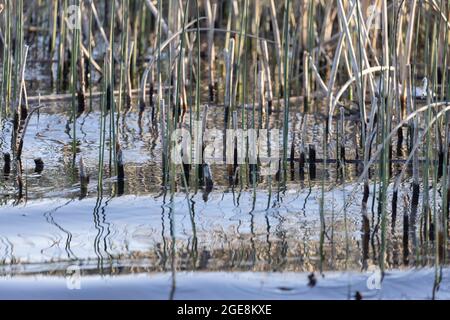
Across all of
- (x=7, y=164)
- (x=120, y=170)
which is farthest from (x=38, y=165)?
(x=120, y=170)

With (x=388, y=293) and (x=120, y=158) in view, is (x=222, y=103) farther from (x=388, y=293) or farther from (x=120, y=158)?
(x=388, y=293)

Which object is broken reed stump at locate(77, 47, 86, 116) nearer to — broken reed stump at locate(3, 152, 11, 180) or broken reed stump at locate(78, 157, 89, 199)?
broken reed stump at locate(3, 152, 11, 180)

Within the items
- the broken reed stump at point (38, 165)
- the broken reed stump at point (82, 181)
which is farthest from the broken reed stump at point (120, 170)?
the broken reed stump at point (38, 165)

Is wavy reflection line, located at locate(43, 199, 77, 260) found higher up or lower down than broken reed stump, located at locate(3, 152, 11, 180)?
lower down

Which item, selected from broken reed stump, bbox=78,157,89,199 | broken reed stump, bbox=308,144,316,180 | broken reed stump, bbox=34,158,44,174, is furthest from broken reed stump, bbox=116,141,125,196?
broken reed stump, bbox=308,144,316,180

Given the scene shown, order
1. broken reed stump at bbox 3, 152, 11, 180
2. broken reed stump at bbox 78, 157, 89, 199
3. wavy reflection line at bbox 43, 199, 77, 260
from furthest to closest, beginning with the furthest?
broken reed stump at bbox 3, 152, 11, 180, broken reed stump at bbox 78, 157, 89, 199, wavy reflection line at bbox 43, 199, 77, 260

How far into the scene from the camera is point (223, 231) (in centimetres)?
369

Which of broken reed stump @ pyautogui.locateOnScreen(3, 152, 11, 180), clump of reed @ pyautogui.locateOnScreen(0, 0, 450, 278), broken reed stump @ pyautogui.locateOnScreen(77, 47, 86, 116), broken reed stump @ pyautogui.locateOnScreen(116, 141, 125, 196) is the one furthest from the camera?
broken reed stump @ pyautogui.locateOnScreen(77, 47, 86, 116)

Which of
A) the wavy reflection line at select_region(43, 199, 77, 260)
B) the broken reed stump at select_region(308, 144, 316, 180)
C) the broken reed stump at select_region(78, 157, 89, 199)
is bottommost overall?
the wavy reflection line at select_region(43, 199, 77, 260)

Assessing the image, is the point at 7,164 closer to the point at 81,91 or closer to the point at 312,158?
the point at 312,158

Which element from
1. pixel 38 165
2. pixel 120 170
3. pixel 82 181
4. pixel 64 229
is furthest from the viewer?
pixel 38 165

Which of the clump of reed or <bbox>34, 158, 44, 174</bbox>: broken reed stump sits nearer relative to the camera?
the clump of reed
